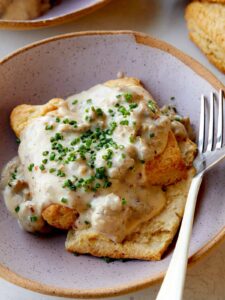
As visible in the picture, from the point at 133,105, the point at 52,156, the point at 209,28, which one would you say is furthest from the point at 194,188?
the point at 209,28

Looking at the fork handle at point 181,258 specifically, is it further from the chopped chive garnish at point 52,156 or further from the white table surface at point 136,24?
the white table surface at point 136,24

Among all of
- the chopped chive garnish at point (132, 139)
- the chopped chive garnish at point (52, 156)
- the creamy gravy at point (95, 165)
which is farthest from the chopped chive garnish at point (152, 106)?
the chopped chive garnish at point (52, 156)

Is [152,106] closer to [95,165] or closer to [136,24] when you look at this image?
[95,165]

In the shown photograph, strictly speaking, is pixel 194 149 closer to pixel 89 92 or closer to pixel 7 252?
pixel 89 92

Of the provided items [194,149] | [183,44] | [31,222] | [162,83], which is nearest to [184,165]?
[194,149]

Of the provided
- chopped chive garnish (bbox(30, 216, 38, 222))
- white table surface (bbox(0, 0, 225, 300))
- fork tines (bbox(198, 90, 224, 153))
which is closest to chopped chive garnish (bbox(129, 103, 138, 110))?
fork tines (bbox(198, 90, 224, 153))
